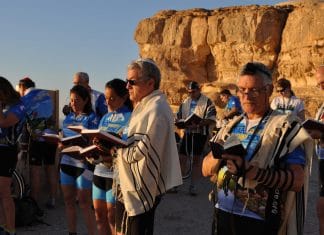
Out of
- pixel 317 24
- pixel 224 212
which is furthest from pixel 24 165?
pixel 317 24

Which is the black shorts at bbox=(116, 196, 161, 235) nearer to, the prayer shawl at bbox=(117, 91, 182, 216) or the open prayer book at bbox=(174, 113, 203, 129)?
the prayer shawl at bbox=(117, 91, 182, 216)

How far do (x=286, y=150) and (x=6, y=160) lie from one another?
314cm

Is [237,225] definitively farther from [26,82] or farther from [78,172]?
[26,82]

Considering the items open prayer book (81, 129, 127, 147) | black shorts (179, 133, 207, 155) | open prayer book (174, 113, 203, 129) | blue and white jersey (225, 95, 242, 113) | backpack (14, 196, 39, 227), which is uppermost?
open prayer book (81, 129, 127, 147)

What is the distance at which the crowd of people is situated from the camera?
89.7 inches

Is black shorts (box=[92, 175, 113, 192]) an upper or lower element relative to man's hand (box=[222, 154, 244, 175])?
lower

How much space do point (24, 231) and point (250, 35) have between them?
2272 centimetres

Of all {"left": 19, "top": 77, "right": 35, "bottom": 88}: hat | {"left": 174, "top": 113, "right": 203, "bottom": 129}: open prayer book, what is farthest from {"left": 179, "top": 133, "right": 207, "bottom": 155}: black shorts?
{"left": 19, "top": 77, "right": 35, "bottom": 88}: hat

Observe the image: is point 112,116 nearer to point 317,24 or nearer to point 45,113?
point 45,113

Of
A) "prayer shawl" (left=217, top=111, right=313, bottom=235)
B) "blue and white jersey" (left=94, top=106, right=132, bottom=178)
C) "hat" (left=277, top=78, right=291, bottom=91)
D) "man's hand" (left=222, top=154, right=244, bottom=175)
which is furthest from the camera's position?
"hat" (left=277, top=78, right=291, bottom=91)

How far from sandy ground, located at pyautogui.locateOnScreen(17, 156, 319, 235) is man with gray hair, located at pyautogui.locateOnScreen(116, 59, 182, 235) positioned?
250 centimetres

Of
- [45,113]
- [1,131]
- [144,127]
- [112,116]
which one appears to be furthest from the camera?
[45,113]

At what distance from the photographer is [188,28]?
2858 centimetres

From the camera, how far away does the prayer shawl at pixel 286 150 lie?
7.44 feet
